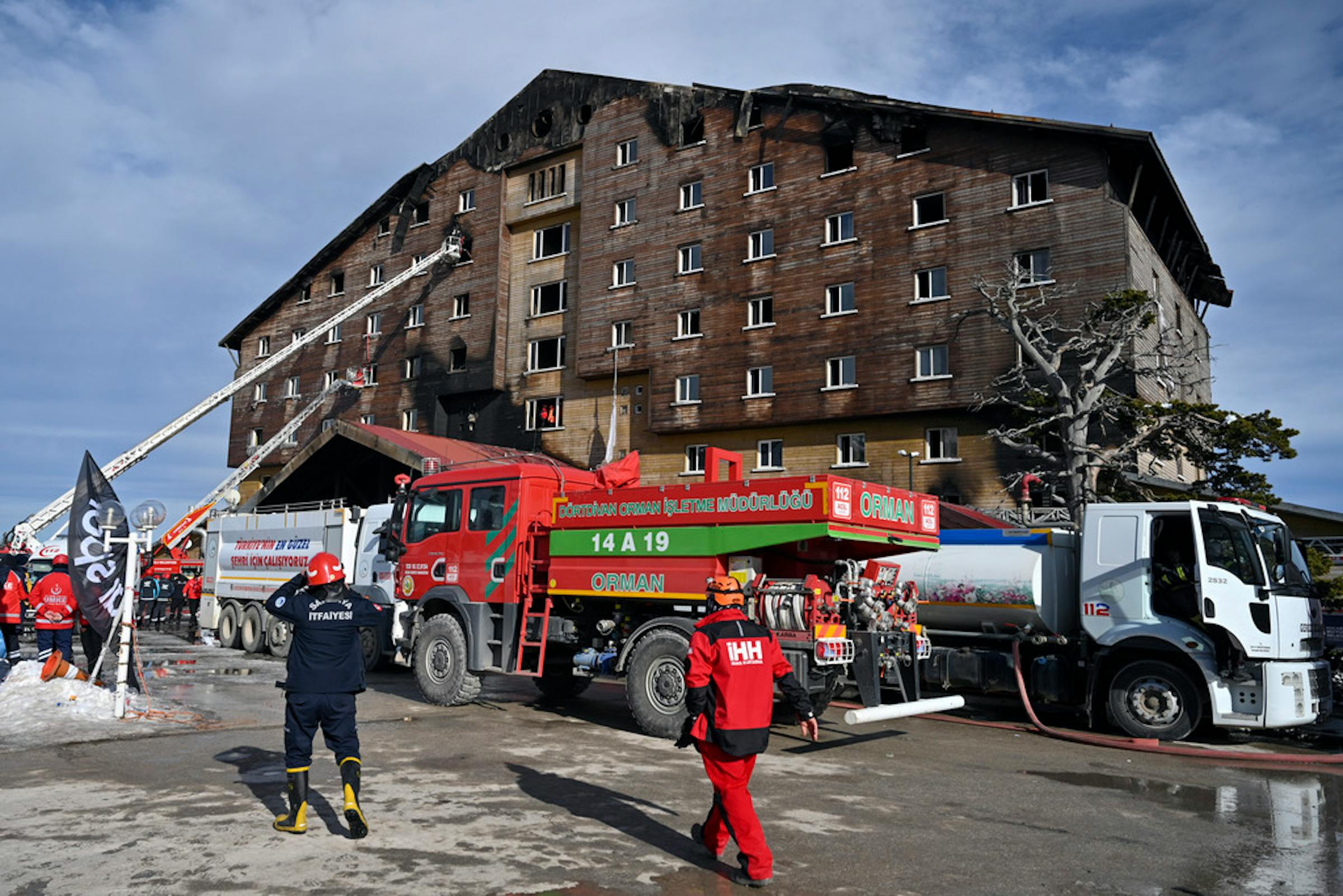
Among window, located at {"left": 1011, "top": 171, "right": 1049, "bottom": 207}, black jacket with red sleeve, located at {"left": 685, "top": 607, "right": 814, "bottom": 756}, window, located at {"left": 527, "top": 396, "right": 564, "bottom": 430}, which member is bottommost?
black jacket with red sleeve, located at {"left": 685, "top": 607, "right": 814, "bottom": 756}

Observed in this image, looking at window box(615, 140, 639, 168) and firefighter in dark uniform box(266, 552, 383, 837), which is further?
window box(615, 140, 639, 168)

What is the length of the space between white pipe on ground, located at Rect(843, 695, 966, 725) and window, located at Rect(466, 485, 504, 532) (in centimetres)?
545

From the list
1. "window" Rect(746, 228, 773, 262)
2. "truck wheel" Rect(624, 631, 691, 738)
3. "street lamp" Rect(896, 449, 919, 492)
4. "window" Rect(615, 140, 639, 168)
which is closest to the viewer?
"truck wheel" Rect(624, 631, 691, 738)

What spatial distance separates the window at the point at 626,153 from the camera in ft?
118

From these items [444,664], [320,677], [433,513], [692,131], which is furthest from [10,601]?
[692,131]

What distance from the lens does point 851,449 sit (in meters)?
29.9

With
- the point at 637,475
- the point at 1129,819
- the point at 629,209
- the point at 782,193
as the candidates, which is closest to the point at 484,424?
the point at 629,209

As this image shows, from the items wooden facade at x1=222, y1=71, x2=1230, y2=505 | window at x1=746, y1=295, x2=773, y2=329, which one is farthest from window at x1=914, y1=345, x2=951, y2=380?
window at x1=746, y1=295, x2=773, y2=329

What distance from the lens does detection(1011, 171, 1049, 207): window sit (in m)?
26.8

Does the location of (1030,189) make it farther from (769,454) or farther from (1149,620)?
(1149,620)

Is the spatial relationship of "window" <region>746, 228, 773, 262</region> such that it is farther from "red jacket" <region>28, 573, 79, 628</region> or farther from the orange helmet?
the orange helmet

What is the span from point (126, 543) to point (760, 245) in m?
24.4

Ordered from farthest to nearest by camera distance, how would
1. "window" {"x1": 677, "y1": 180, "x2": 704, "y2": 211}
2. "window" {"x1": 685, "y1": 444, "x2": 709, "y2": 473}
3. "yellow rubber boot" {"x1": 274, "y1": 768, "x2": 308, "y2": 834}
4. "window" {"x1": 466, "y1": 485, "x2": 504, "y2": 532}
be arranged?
"window" {"x1": 677, "y1": 180, "x2": 704, "y2": 211}
"window" {"x1": 685, "y1": 444, "x2": 709, "y2": 473}
"window" {"x1": 466, "y1": 485, "x2": 504, "y2": 532}
"yellow rubber boot" {"x1": 274, "y1": 768, "x2": 308, "y2": 834}

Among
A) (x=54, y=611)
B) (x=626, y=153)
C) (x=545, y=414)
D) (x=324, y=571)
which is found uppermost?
(x=626, y=153)
